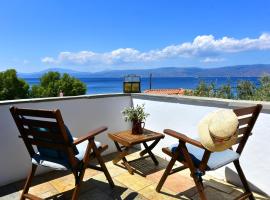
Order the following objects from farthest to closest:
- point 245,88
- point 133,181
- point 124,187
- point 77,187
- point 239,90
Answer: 1. point 239,90
2. point 245,88
3. point 133,181
4. point 124,187
5. point 77,187

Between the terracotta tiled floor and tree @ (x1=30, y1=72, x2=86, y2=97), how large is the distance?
1762 cm

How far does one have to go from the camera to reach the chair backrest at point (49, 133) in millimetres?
1859

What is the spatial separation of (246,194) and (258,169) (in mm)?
342

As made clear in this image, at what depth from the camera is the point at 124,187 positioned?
2.61 meters

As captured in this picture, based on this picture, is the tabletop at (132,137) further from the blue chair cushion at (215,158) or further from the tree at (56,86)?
the tree at (56,86)

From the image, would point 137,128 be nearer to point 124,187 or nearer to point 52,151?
point 124,187

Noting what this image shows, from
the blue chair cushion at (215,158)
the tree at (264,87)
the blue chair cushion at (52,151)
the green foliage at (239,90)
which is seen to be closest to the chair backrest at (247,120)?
the blue chair cushion at (215,158)

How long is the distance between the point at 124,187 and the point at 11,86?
1889 centimetres

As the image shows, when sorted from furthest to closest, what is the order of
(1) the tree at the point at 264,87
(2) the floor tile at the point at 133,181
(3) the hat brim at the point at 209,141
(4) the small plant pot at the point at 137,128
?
(1) the tree at the point at 264,87 → (4) the small plant pot at the point at 137,128 → (2) the floor tile at the point at 133,181 → (3) the hat brim at the point at 209,141

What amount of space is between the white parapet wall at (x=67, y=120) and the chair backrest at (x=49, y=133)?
2.17ft

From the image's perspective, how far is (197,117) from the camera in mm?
2922

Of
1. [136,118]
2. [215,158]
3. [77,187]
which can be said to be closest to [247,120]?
[215,158]

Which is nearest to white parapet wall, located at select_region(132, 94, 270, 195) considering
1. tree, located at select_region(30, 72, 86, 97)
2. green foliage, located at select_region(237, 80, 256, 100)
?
green foliage, located at select_region(237, 80, 256, 100)

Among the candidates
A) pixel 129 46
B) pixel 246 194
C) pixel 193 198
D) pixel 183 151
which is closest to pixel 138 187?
pixel 193 198
